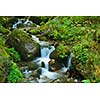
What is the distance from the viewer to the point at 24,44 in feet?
10.5

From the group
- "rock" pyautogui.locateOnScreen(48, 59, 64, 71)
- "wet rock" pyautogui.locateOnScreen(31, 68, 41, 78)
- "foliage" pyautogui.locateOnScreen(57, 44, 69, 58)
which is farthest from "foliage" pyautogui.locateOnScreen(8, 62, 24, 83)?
"foliage" pyautogui.locateOnScreen(57, 44, 69, 58)

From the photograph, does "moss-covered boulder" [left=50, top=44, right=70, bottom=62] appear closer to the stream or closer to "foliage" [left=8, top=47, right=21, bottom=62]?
the stream

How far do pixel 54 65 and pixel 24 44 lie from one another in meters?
0.36

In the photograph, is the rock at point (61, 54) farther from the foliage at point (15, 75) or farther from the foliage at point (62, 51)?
the foliage at point (15, 75)

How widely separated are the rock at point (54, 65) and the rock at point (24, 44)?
0.49ft

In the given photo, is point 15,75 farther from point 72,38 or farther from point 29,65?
point 72,38

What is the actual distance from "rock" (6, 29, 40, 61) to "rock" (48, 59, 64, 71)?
0.15 meters

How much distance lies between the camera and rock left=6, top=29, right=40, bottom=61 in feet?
10.5

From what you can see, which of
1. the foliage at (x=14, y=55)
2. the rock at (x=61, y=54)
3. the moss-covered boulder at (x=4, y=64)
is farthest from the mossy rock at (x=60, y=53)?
the moss-covered boulder at (x=4, y=64)

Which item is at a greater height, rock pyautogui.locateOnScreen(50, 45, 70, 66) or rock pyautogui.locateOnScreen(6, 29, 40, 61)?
rock pyautogui.locateOnScreen(6, 29, 40, 61)

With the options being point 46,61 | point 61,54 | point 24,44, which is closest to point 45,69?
point 46,61

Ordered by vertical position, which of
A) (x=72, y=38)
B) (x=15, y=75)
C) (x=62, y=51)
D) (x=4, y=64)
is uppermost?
(x=72, y=38)
